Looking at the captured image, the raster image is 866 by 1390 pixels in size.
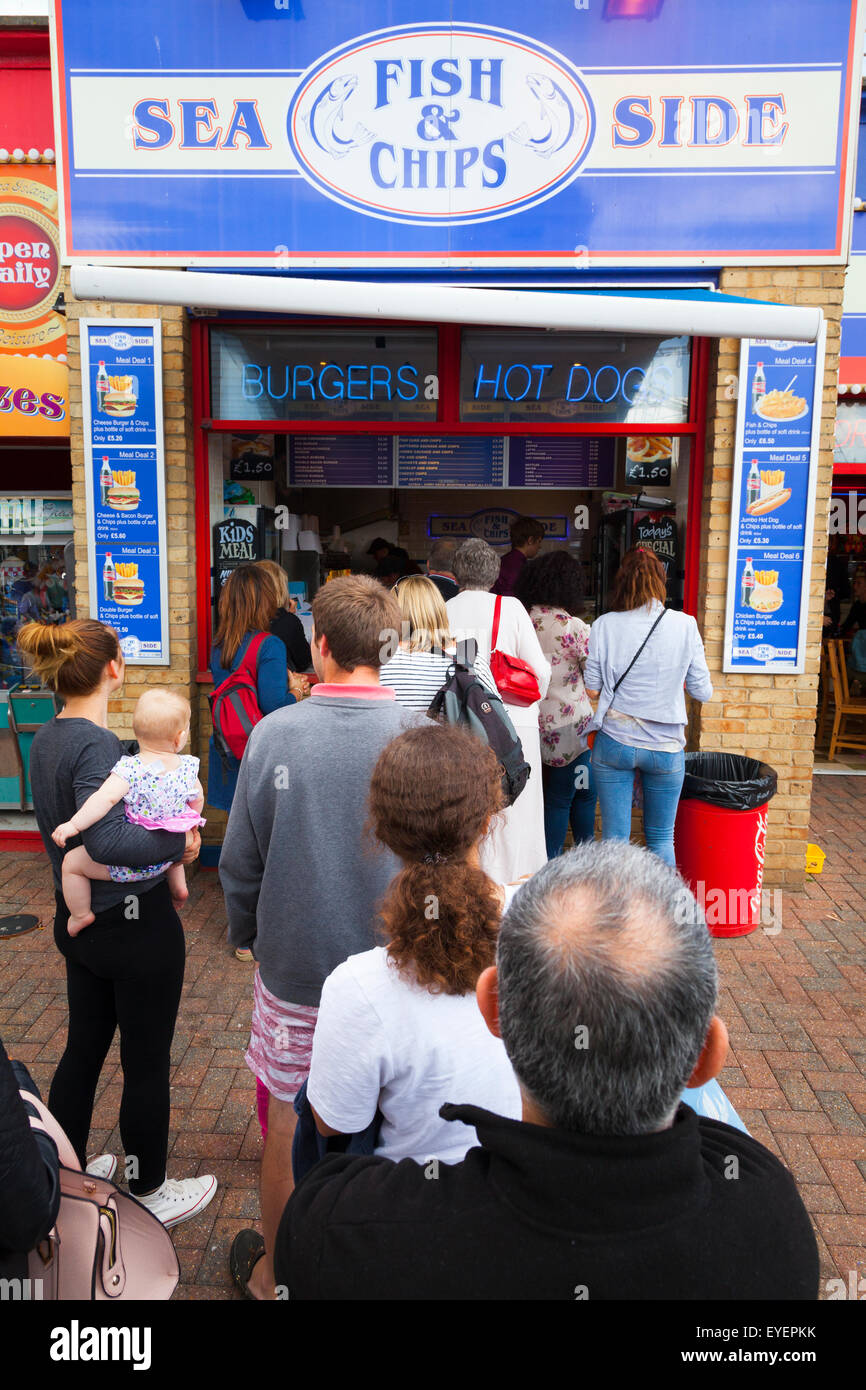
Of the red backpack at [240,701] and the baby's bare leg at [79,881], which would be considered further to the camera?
the red backpack at [240,701]

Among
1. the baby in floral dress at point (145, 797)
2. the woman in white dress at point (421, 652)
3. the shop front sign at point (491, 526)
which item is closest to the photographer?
the baby in floral dress at point (145, 797)

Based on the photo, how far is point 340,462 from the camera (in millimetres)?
6590

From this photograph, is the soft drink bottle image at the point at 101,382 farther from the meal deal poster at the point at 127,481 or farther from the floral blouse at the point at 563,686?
the floral blouse at the point at 563,686

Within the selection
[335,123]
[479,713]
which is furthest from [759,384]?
[479,713]

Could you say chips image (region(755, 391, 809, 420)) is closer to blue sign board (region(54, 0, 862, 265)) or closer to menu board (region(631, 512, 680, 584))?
blue sign board (region(54, 0, 862, 265))

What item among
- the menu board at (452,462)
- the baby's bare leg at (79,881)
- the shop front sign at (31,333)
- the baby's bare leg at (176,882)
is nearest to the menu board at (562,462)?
the menu board at (452,462)

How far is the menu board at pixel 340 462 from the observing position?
644 centimetres

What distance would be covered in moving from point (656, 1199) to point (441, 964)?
62 centimetres

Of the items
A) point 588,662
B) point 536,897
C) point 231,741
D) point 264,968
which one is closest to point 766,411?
point 588,662

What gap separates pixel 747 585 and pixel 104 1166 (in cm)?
420

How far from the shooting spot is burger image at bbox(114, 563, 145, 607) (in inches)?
214

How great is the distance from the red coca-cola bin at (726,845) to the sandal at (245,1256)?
2.89 meters

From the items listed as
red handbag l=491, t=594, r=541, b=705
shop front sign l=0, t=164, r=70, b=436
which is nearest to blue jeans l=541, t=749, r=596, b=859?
red handbag l=491, t=594, r=541, b=705

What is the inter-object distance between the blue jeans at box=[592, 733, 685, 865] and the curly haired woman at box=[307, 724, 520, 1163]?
307cm
